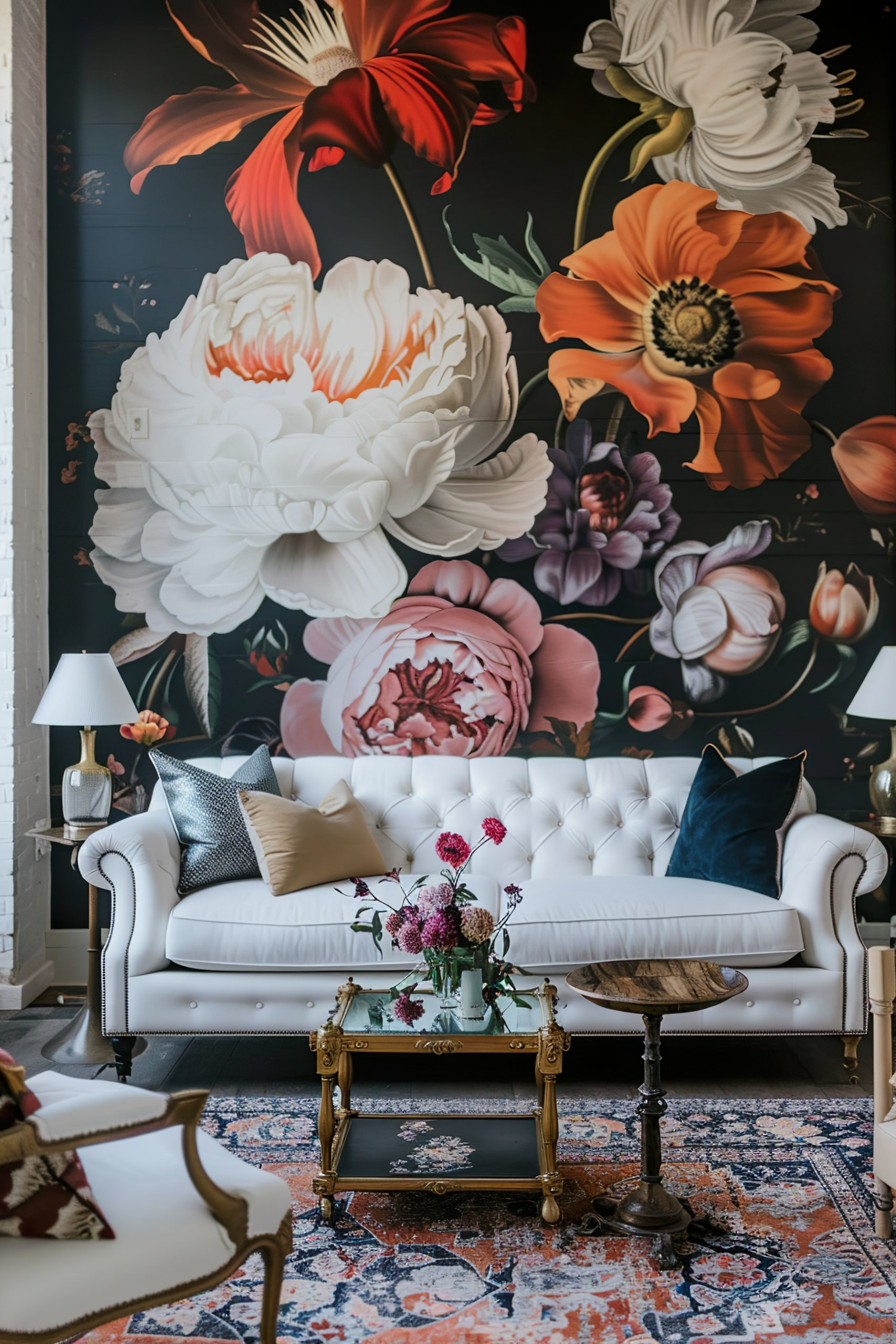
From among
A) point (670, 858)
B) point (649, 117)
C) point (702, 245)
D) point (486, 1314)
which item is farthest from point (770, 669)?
point (486, 1314)

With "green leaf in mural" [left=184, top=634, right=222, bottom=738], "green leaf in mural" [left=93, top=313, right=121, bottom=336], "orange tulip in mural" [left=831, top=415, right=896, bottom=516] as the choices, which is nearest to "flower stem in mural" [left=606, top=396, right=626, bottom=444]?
"orange tulip in mural" [left=831, top=415, right=896, bottom=516]

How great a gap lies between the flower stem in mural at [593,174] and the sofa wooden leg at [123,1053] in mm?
3272

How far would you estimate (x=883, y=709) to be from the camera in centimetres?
388

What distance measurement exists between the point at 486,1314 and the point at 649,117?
13.4 ft

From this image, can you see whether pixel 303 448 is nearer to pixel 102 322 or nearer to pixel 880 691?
pixel 102 322

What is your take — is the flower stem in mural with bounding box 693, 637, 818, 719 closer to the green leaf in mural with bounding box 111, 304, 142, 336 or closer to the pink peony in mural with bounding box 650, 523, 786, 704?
the pink peony in mural with bounding box 650, 523, 786, 704

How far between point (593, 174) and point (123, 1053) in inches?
141

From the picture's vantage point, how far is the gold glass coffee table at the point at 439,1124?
251cm

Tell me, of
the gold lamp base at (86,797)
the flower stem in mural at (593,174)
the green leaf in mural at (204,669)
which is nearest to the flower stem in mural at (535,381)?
the flower stem in mural at (593,174)

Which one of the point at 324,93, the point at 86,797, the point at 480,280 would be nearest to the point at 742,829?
the point at 86,797

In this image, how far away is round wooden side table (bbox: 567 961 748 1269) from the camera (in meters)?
2.38

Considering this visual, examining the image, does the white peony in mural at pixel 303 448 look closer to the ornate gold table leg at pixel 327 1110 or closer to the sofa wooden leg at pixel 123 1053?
the sofa wooden leg at pixel 123 1053

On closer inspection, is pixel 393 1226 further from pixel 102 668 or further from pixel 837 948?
pixel 102 668

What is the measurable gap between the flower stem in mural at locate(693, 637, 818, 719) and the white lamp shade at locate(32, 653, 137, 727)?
2167 mm
